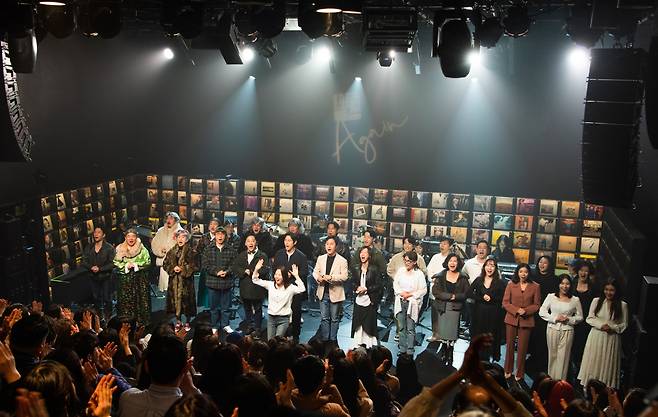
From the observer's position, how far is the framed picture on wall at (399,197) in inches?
504

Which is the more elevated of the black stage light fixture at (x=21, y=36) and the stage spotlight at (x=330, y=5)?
the stage spotlight at (x=330, y=5)

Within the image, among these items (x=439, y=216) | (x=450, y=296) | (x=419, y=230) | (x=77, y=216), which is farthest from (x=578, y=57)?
(x=77, y=216)

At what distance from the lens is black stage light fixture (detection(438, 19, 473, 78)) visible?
635 cm

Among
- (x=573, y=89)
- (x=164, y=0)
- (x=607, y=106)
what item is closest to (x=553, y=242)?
(x=573, y=89)

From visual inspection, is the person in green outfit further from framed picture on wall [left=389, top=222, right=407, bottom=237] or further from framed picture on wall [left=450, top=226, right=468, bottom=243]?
framed picture on wall [left=450, top=226, right=468, bottom=243]

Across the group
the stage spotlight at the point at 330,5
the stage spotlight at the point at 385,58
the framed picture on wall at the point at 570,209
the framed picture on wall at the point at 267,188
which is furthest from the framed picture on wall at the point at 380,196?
the stage spotlight at the point at 330,5

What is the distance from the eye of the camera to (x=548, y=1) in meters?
8.16

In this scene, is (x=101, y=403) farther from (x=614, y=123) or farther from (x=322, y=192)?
(x=322, y=192)

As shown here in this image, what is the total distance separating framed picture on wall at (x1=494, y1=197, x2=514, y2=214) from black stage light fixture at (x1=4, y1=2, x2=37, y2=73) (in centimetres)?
847

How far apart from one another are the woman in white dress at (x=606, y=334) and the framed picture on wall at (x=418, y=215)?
18.1ft

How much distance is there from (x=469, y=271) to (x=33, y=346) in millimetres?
6238

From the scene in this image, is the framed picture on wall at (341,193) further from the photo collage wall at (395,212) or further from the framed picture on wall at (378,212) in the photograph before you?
the framed picture on wall at (378,212)

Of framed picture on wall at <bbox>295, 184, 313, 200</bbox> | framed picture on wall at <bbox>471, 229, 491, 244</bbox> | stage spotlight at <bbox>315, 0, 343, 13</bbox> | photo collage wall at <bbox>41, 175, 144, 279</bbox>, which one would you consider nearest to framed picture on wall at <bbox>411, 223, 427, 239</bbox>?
framed picture on wall at <bbox>471, 229, 491, 244</bbox>

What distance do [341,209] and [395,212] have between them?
1102 millimetres
